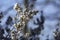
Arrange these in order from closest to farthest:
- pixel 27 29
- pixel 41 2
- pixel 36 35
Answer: pixel 27 29, pixel 36 35, pixel 41 2

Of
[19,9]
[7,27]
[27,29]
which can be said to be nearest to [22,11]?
[19,9]

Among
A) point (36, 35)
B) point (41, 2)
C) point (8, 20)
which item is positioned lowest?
point (36, 35)

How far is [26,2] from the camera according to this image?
2900 millimetres

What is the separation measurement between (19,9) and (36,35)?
45 cm

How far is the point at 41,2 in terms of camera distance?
133 inches

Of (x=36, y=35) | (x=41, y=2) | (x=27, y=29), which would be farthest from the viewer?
(x=41, y=2)

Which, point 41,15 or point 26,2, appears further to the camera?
point 41,15

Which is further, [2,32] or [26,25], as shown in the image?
[2,32]

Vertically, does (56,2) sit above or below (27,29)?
above

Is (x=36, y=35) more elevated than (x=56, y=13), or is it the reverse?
(x=56, y=13)

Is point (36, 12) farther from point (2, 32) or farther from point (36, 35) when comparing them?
point (2, 32)

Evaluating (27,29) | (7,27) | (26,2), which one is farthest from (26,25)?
(7,27)

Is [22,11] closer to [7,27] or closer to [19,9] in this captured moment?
[19,9]

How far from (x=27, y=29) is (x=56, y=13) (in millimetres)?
629
